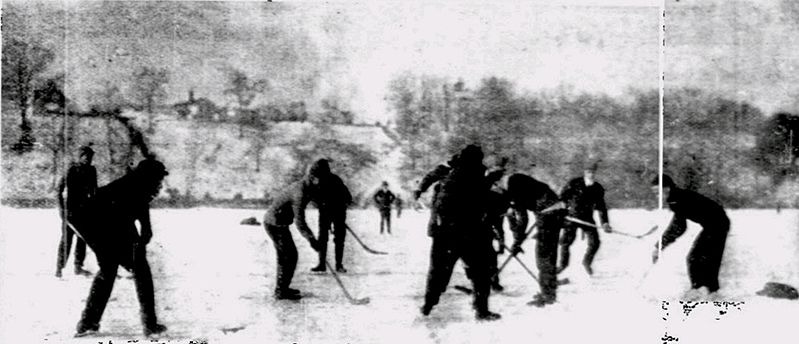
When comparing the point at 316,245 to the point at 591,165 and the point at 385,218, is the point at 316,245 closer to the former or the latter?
the point at 385,218

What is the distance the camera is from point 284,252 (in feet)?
21.8

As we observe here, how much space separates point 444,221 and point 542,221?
770mm

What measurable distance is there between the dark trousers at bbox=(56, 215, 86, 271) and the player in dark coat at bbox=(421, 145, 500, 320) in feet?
8.33

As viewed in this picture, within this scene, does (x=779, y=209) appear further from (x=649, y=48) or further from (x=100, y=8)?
(x=100, y=8)

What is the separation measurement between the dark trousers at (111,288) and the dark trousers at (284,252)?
898mm

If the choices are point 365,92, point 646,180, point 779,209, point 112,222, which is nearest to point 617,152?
point 646,180

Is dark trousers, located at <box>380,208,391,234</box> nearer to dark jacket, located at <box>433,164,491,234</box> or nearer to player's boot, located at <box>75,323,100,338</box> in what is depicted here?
dark jacket, located at <box>433,164,491,234</box>

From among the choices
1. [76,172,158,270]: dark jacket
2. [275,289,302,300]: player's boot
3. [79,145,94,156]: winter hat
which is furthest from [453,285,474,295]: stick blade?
[79,145,94,156]: winter hat

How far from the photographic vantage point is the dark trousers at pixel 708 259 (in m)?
7.01

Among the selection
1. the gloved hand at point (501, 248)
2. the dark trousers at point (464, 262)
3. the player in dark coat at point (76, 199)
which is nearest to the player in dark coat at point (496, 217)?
the gloved hand at point (501, 248)

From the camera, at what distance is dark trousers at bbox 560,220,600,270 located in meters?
6.89

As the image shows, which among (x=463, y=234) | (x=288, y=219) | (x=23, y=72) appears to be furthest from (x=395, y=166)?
(x=23, y=72)

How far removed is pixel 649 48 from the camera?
696 centimetres

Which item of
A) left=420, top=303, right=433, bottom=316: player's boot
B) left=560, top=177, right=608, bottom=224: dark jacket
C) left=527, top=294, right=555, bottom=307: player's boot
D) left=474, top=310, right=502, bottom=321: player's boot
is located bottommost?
left=474, top=310, right=502, bottom=321: player's boot
